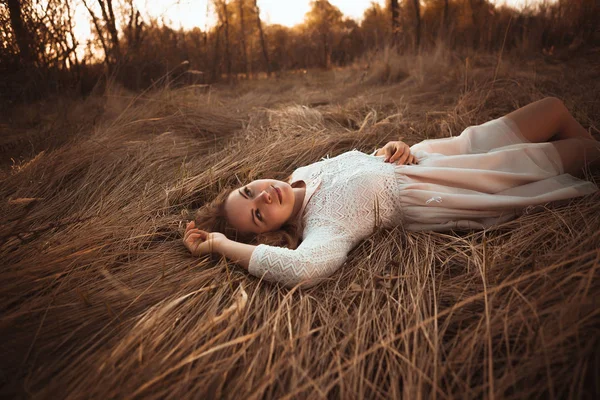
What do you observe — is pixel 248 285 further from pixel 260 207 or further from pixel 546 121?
pixel 546 121

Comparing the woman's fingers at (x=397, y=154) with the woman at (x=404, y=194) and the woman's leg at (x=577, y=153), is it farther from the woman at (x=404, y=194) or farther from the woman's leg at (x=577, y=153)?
the woman's leg at (x=577, y=153)

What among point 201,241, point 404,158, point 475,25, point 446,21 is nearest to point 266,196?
point 201,241

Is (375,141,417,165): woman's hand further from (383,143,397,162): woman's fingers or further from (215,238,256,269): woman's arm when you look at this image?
(215,238,256,269): woman's arm

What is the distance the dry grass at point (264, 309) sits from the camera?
74 centimetres

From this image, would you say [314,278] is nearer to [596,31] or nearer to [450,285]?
[450,285]

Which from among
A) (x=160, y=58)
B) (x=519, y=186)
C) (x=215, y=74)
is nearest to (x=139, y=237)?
(x=519, y=186)

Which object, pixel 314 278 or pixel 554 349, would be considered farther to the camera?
pixel 314 278

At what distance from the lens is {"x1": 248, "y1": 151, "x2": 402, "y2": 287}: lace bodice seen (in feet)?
3.88

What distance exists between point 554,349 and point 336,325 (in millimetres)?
534

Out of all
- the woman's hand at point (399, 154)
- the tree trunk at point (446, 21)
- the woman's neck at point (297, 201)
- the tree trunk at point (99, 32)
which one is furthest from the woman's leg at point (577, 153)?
the tree trunk at point (446, 21)

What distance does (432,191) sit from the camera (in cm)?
151

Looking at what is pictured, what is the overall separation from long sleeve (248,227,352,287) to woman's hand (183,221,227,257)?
207 millimetres

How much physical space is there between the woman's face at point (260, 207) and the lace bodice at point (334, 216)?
4.8 inches

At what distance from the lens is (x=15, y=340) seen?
0.85 meters
